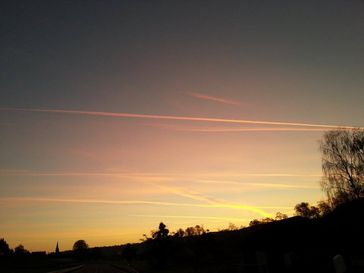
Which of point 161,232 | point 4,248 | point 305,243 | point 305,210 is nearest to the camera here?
point 305,243

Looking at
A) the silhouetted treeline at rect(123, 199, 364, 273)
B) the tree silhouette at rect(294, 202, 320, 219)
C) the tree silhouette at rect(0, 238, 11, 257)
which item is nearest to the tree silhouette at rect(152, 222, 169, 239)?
the silhouetted treeline at rect(123, 199, 364, 273)

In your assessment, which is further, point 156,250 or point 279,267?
point 156,250

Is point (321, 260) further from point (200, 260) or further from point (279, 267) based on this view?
point (200, 260)

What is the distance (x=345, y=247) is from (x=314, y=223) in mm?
3297

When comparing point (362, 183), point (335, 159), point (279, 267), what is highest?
point (335, 159)

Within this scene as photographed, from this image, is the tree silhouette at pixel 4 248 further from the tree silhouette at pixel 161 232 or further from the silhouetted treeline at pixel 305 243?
the silhouetted treeline at pixel 305 243

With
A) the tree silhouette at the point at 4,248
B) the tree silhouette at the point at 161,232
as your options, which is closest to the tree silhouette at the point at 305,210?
the tree silhouette at the point at 161,232

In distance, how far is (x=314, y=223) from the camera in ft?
115

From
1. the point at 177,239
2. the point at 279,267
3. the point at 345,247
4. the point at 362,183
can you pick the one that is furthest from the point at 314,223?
the point at 177,239

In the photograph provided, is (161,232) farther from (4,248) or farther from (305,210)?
(4,248)

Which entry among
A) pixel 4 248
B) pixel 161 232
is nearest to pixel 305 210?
pixel 161 232

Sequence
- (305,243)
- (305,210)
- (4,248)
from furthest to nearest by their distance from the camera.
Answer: (4,248), (305,210), (305,243)

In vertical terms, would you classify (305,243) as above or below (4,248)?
below

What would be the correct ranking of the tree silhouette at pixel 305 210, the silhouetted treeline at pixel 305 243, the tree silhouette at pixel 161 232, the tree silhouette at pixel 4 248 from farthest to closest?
the tree silhouette at pixel 4 248, the tree silhouette at pixel 305 210, the tree silhouette at pixel 161 232, the silhouetted treeline at pixel 305 243
